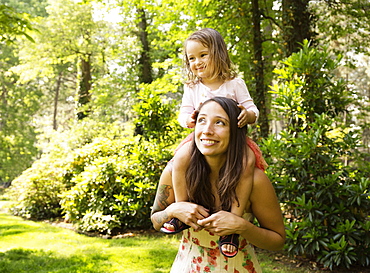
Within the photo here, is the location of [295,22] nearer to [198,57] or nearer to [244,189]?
[198,57]

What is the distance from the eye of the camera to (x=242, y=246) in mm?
1735

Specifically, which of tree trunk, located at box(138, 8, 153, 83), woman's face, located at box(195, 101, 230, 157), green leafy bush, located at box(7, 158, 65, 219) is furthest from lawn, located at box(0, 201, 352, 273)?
tree trunk, located at box(138, 8, 153, 83)

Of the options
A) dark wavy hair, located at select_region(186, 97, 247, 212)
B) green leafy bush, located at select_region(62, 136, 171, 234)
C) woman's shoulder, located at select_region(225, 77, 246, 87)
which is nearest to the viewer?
dark wavy hair, located at select_region(186, 97, 247, 212)

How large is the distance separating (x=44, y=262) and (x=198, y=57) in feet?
17.2

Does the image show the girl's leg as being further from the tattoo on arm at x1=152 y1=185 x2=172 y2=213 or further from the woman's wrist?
the tattoo on arm at x1=152 y1=185 x2=172 y2=213

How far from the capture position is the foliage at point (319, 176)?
4777 mm

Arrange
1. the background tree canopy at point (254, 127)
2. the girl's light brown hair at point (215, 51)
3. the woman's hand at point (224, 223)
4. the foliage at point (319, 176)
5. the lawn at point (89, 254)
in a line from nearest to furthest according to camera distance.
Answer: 1. the woman's hand at point (224, 223)
2. the girl's light brown hair at point (215, 51)
3. the foliage at point (319, 176)
4. the background tree canopy at point (254, 127)
5. the lawn at point (89, 254)

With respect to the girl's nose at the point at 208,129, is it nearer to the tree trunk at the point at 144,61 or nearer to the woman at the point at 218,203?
the woman at the point at 218,203

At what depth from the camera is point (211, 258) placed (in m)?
Result: 1.74

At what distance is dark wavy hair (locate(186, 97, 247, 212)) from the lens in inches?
63.2

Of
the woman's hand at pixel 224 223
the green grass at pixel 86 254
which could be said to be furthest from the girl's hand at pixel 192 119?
the green grass at pixel 86 254

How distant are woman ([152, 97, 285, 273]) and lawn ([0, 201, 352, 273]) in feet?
12.2

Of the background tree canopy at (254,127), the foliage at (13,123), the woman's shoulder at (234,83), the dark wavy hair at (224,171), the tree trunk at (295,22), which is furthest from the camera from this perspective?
the foliage at (13,123)

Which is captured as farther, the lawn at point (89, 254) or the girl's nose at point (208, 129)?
the lawn at point (89, 254)
